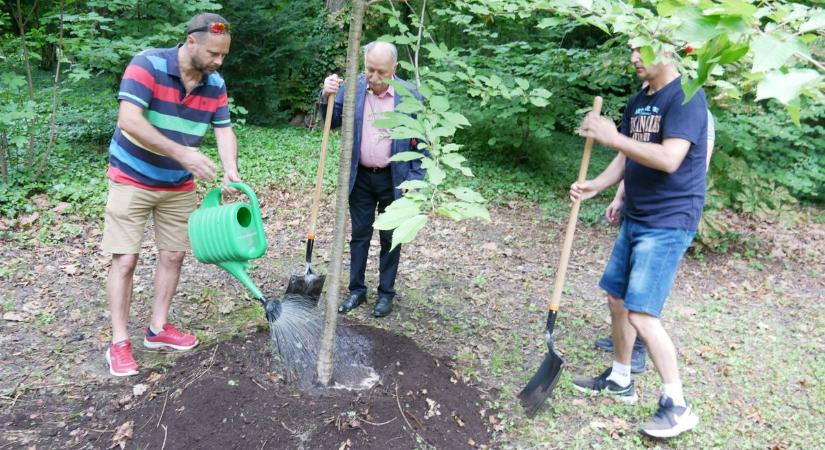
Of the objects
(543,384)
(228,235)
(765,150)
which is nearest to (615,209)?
(543,384)

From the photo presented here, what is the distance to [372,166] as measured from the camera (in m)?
3.64

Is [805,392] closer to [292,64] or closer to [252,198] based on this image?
[252,198]

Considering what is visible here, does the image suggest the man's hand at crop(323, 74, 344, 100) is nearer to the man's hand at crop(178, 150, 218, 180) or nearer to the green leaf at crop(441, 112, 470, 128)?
the man's hand at crop(178, 150, 218, 180)

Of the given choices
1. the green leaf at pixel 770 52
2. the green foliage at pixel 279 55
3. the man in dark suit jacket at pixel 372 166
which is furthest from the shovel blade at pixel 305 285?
the green foliage at pixel 279 55

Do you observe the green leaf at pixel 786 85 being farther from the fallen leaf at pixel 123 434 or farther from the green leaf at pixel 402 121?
the fallen leaf at pixel 123 434

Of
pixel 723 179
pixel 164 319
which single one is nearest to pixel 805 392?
pixel 723 179

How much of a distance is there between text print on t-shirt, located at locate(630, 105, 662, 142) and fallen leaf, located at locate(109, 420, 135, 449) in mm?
2798

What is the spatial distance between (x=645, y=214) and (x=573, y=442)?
1.18 metres

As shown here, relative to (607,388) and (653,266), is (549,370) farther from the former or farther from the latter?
(653,266)

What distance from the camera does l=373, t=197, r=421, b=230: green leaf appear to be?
1.53 metres

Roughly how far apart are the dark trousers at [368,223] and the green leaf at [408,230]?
86.0 inches

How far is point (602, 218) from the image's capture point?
21.5 ft

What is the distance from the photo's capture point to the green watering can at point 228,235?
8.87 feet

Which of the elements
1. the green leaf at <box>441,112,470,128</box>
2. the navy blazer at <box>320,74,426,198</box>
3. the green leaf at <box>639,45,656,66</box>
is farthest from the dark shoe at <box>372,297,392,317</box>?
the green leaf at <box>639,45,656,66</box>
